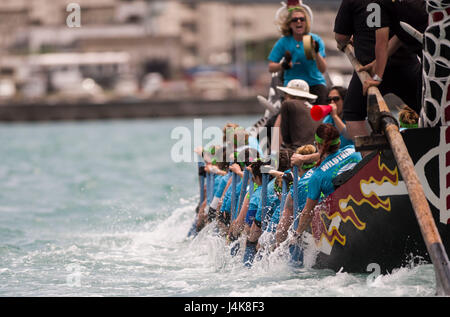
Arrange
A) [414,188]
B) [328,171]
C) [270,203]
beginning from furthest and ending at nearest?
1. [270,203]
2. [328,171]
3. [414,188]

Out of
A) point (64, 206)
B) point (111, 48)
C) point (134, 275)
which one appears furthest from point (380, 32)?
point (111, 48)

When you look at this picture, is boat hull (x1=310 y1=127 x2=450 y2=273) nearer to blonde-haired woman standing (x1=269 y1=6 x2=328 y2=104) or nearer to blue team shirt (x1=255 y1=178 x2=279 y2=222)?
blue team shirt (x1=255 y1=178 x2=279 y2=222)

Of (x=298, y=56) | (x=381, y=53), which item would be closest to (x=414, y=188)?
(x=381, y=53)

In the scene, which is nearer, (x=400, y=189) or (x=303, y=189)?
(x=400, y=189)

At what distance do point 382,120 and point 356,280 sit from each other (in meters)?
1.29

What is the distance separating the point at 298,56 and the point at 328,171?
330 cm

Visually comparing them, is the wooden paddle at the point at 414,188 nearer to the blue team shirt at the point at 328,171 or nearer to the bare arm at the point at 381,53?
the bare arm at the point at 381,53

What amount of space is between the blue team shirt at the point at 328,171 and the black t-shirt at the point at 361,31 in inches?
33.9

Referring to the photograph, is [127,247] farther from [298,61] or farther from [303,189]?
[303,189]

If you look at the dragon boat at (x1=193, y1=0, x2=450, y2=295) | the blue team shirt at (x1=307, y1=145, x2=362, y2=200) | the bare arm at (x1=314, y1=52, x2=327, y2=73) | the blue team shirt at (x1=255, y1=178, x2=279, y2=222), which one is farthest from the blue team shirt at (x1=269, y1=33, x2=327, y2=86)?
the dragon boat at (x1=193, y1=0, x2=450, y2=295)

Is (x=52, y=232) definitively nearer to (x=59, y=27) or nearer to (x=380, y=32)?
(x=380, y=32)

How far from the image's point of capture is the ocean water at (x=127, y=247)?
8000 mm

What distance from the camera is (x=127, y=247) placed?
12.1 metres

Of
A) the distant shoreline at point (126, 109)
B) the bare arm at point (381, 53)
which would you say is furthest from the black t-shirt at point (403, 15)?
the distant shoreline at point (126, 109)
